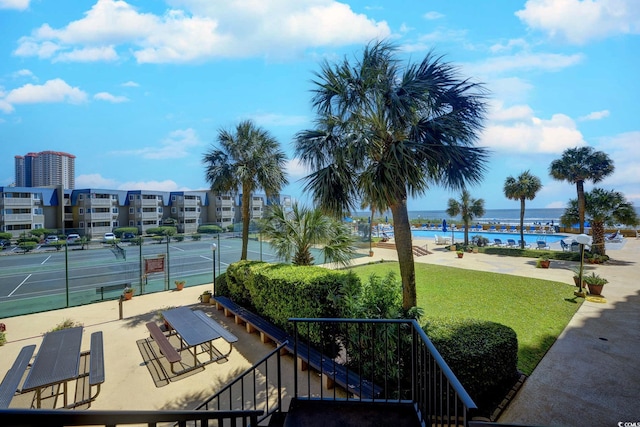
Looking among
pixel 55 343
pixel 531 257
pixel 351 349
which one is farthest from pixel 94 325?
pixel 531 257

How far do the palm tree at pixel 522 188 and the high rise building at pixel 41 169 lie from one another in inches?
3825

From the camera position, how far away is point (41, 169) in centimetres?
7756

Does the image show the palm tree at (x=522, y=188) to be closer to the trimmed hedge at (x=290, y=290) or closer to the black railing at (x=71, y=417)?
the trimmed hedge at (x=290, y=290)

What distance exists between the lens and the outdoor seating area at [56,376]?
4.40 meters

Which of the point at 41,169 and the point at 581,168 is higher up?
the point at 41,169

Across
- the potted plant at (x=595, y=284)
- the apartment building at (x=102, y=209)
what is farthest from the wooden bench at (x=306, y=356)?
the apartment building at (x=102, y=209)

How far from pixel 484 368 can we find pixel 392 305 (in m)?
1.63

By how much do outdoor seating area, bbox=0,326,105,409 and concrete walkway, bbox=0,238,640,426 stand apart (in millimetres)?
332

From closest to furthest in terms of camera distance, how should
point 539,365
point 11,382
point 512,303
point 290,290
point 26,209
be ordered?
1. point 11,382
2. point 539,365
3. point 290,290
4. point 512,303
5. point 26,209

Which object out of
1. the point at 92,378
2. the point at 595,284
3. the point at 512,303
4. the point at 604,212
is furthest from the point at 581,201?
the point at 92,378

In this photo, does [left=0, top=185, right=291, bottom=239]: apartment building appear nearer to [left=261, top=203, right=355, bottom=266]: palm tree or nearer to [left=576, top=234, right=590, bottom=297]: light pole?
[left=261, top=203, right=355, bottom=266]: palm tree

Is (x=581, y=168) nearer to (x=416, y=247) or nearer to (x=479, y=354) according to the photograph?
(x=416, y=247)

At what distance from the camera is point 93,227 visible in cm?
4316

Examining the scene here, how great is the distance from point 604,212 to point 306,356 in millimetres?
20749
